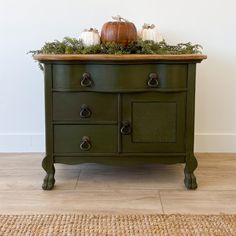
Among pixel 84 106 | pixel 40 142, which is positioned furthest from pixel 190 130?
pixel 40 142

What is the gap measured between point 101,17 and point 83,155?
971 mm

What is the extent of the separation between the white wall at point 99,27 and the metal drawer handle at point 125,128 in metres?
0.81

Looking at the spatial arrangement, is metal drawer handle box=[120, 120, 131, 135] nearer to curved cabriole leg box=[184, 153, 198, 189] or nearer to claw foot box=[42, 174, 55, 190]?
curved cabriole leg box=[184, 153, 198, 189]

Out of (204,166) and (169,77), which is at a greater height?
(169,77)

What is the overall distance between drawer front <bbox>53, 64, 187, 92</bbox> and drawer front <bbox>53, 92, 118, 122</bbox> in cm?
4

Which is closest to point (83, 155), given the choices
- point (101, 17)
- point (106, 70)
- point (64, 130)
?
point (64, 130)

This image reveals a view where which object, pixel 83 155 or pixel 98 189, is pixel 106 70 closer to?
pixel 83 155

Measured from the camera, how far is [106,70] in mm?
1838

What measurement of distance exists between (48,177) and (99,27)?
3.42ft

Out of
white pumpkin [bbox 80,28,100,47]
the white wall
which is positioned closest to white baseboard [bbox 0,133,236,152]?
the white wall

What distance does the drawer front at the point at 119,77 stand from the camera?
1836mm

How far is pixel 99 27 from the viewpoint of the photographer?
7.89 feet

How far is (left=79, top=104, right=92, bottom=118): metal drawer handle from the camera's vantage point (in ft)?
6.15

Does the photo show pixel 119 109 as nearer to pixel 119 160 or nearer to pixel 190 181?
pixel 119 160
